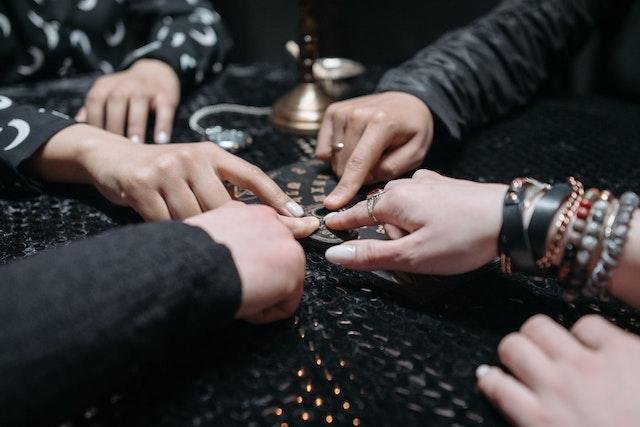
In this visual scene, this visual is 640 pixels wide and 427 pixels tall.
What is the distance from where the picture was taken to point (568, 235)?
0.59 metres

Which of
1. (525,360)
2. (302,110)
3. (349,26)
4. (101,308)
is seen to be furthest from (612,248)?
(349,26)

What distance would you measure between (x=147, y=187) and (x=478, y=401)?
479 millimetres

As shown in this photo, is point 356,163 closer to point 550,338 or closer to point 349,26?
point 550,338

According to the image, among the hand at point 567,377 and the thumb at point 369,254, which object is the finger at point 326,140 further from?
the hand at point 567,377

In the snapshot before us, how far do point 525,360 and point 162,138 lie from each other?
769 mm

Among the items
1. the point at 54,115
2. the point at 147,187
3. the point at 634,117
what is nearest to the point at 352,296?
the point at 147,187

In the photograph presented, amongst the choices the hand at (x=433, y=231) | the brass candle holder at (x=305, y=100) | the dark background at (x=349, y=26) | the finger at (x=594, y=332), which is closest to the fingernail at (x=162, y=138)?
the brass candle holder at (x=305, y=100)

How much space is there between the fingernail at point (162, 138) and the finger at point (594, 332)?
0.77 m

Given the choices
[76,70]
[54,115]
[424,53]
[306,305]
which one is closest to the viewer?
[306,305]

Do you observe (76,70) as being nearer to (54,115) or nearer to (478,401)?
(54,115)

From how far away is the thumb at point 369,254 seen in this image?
2.04 feet

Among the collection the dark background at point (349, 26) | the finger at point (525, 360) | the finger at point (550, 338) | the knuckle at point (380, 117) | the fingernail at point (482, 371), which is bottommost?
the dark background at point (349, 26)

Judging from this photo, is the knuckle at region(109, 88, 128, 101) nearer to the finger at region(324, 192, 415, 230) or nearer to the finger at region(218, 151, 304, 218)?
the finger at region(218, 151, 304, 218)

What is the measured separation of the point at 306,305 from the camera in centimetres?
64
